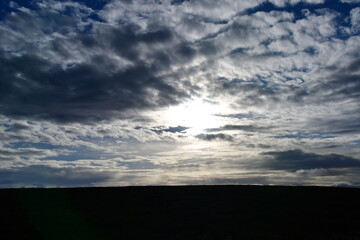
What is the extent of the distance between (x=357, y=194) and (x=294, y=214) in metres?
14.4

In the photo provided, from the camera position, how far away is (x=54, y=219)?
25.8m

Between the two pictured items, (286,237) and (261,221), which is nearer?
(286,237)

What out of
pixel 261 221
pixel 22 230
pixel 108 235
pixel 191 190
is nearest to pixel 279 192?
pixel 191 190

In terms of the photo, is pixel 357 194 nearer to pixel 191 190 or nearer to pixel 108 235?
pixel 191 190

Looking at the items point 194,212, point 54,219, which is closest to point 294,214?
point 194,212

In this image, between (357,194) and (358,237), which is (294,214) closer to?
(358,237)

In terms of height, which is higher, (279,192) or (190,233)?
(279,192)

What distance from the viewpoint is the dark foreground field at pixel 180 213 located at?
22.7 meters

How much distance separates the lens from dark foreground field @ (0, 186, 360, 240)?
74.5 feet

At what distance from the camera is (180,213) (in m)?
29.7

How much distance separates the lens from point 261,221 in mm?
26781

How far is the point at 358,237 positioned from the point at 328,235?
2.07 metres

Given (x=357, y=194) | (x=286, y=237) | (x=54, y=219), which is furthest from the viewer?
(x=357, y=194)

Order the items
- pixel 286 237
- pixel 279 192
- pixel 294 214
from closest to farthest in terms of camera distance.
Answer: pixel 286 237 < pixel 294 214 < pixel 279 192
